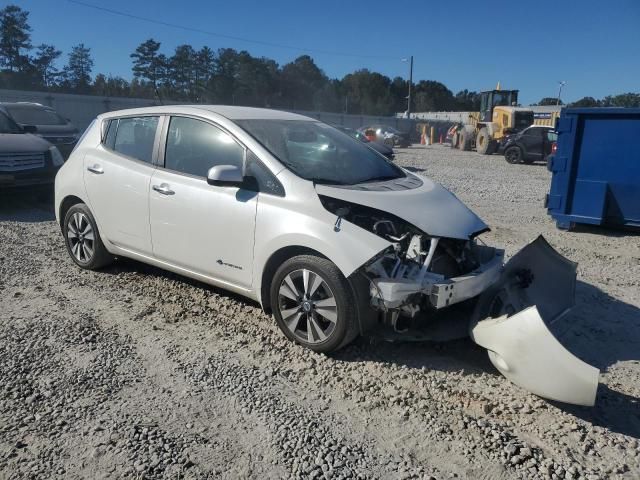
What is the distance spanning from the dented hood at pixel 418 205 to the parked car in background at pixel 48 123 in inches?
388

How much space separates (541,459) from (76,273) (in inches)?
185

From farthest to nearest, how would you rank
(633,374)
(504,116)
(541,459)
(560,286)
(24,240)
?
(504,116) < (24,240) < (560,286) < (633,374) < (541,459)

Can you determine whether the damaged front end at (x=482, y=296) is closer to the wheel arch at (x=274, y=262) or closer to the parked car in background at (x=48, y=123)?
the wheel arch at (x=274, y=262)

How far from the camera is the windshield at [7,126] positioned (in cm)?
916

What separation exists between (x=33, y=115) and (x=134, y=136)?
917 cm

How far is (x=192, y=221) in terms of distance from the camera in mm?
4203

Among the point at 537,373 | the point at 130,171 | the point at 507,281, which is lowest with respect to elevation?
the point at 537,373

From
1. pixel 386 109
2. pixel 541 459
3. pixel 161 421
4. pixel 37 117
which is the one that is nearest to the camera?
pixel 541 459

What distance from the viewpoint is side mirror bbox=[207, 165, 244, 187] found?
3811mm

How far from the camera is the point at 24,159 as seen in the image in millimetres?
8570

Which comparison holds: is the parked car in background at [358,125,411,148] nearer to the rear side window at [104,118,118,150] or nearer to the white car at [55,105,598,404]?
the rear side window at [104,118,118,150]

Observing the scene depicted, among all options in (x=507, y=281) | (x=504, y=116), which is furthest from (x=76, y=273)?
(x=504, y=116)

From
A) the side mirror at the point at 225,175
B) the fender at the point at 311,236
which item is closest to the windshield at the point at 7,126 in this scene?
the side mirror at the point at 225,175

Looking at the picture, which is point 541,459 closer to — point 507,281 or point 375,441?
point 375,441
